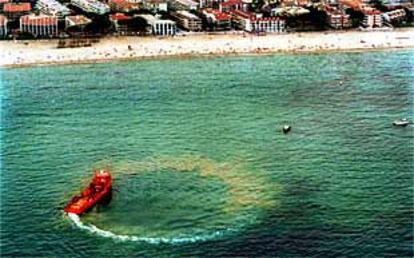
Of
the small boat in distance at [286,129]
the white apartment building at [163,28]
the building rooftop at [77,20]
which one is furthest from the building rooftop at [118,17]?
the small boat in distance at [286,129]

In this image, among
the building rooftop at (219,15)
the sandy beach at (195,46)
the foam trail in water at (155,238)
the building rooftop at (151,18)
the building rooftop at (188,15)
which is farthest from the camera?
the building rooftop at (188,15)

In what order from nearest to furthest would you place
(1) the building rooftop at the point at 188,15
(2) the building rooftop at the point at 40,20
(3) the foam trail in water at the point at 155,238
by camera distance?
1. (3) the foam trail in water at the point at 155,238
2. (2) the building rooftop at the point at 40,20
3. (1) the building rooftop at the point at 188,15

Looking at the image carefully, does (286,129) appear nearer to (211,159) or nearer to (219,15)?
(211,159)

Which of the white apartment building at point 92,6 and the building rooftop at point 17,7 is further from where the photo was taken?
the white apartment building at point 92,6

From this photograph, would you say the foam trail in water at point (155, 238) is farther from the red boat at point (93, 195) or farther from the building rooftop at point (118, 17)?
the building rooftop at point (118, 17)

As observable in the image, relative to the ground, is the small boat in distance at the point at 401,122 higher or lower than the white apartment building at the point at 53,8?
lower

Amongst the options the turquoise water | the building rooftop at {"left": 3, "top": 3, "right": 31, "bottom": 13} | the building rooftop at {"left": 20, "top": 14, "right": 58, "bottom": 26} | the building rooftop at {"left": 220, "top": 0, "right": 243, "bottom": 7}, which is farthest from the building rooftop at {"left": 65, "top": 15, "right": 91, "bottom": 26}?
the building rooftop at {"left": 220, "top": 0, "right": 243, "bottom": 7}

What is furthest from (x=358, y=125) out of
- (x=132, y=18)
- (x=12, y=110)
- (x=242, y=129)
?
(x=132, y=18)
